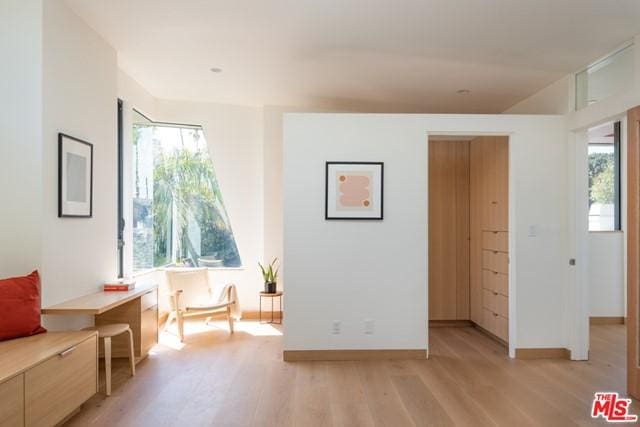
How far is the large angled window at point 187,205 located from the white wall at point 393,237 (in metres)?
1.98

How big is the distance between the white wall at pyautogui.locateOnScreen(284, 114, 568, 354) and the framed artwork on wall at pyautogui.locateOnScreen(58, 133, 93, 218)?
169 cm

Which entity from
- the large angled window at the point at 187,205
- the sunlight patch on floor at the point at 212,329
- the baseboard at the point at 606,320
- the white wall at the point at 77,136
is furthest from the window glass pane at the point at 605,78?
the white wall at the point at 77,136

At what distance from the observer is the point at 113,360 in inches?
155

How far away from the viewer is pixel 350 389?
3.33 meters

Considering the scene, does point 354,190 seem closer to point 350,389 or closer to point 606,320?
point 350,389

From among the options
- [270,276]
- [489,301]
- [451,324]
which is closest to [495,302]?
[489,301]

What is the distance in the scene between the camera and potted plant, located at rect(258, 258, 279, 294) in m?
5.31

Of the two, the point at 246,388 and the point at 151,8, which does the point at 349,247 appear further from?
the point at 151,8

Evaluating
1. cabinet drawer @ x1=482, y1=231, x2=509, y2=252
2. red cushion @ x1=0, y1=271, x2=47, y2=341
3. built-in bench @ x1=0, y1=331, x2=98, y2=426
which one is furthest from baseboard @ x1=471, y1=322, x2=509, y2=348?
red cushion @ x1=0, y1=271, x2=47, y2=341

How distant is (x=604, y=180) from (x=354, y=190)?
4190 mm

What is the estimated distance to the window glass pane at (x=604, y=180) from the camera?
5891 mm

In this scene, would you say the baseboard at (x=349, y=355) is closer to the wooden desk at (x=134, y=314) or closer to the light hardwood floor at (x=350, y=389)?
the light hardwood floor at (x=350, y=389)

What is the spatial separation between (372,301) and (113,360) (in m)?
2.50

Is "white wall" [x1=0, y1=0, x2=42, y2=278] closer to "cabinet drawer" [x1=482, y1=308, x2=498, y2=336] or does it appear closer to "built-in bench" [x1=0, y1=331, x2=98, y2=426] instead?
"built-in bench" [x1=0, y1=331, x2=98, y2=426]
